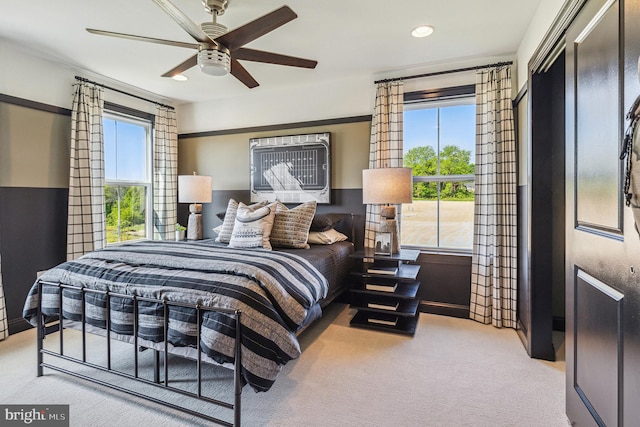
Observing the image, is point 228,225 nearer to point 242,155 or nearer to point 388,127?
point 242,155

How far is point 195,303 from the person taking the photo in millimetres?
1738

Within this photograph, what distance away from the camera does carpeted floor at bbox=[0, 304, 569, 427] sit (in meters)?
1.74

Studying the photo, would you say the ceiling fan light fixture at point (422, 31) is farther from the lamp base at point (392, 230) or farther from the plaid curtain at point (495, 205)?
the lamp base at point (392, 230)

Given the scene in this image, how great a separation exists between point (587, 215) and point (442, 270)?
1963mm

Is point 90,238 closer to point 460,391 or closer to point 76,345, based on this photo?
point 76,345

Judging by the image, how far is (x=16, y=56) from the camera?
2.89 metres

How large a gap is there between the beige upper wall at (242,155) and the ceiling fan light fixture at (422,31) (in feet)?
3.53

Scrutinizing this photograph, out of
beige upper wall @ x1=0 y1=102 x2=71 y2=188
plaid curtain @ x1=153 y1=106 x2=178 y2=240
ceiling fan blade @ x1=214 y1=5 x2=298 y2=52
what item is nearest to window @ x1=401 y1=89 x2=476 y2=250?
ceiling fan blade @ x1=214 y1=5 x2=298 y2=52

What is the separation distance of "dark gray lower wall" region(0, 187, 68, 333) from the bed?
960 millimetres

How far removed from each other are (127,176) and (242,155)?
1482 millimetres

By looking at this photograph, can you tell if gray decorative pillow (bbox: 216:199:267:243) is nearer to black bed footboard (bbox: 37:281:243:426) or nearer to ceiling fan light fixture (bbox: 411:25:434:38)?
black bed footboard (bbox: 37:281:243:426)

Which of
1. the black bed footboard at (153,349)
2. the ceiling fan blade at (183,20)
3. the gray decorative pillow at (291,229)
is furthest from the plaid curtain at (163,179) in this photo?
the ceiling fan blade at (183,20)

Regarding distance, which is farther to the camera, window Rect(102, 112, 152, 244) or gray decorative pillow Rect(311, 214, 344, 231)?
window Rect(102, 112, 152, 244)

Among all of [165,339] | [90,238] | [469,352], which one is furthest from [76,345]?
[469,352]
